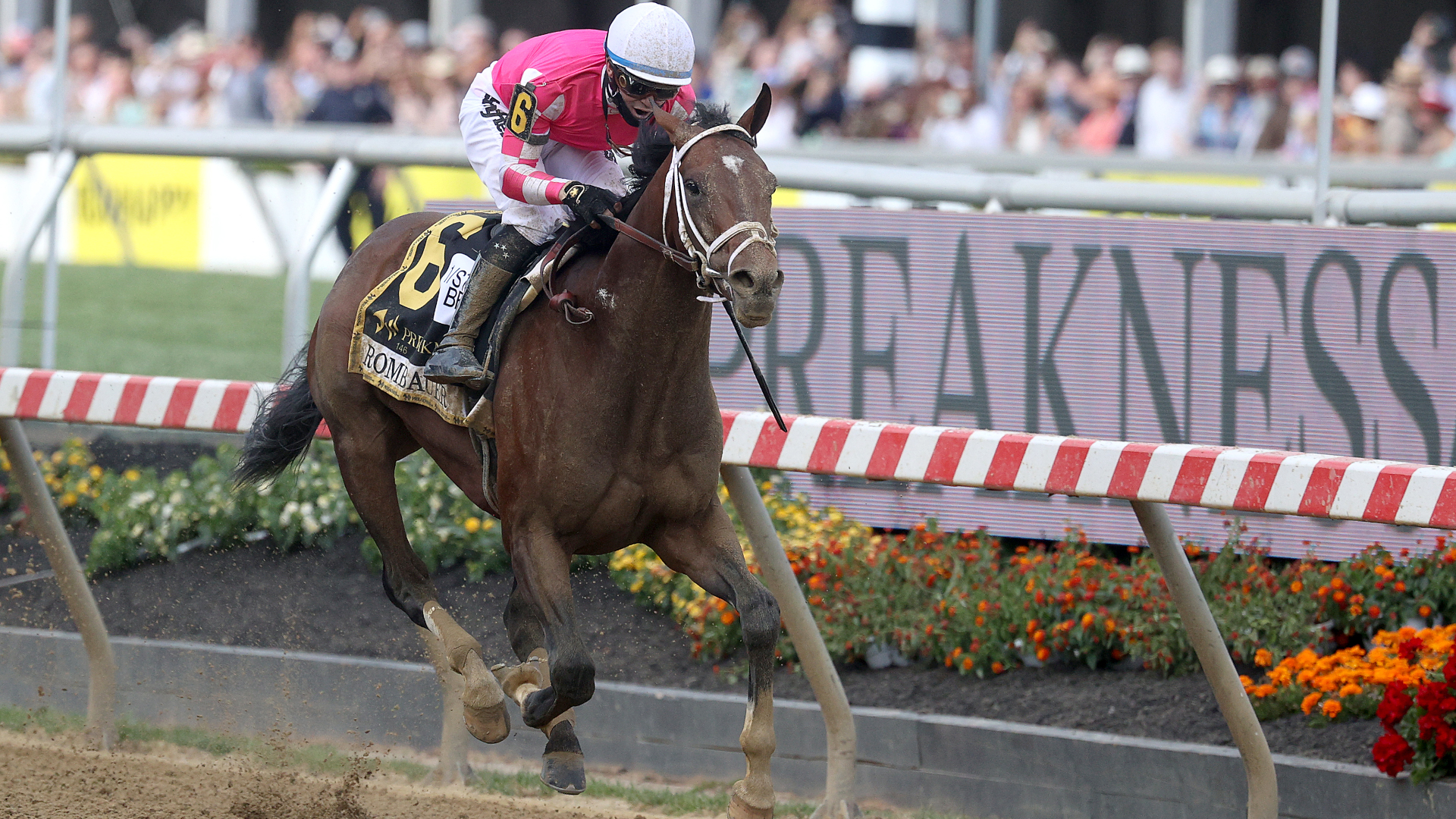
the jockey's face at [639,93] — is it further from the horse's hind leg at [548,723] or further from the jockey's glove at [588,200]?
the horse's hind leg at [548,723]

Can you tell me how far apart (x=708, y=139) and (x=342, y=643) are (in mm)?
3191

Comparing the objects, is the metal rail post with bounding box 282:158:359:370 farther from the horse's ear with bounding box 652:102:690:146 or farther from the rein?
the horse's ear with bounding box 652:102:690:146

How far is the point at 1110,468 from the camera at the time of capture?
4.66m

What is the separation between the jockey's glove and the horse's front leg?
824mm

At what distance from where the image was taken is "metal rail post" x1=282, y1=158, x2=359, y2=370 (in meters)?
7.26

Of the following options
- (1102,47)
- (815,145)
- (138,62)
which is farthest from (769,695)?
(138,62)

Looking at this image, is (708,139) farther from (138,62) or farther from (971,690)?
(138,62)

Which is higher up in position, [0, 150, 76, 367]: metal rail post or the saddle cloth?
the saddle cloth

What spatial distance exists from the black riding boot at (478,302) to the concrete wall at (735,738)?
1.55m

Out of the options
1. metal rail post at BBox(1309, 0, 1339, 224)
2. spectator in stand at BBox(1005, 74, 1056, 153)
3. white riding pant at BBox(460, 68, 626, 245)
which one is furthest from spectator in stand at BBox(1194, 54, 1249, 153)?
white riding pant at BBox(460, 68, 626, 245)

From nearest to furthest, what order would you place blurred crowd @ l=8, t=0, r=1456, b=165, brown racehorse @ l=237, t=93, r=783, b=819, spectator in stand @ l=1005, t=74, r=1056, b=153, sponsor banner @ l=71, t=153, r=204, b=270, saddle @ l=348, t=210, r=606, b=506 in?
1. brown racehorse @ l=237, t=93, r=783, b=819
2. saddle @ l=348, t=210, r=606, b=506
3. blurred crowd @ l=8, t=0, r=1456, b=165
4. spectator in stand @ l=1005, t=74, r=1056, b=153
5. sponsor banner @ l=71, t=153, r=204, b=270

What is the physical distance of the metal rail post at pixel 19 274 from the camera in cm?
750

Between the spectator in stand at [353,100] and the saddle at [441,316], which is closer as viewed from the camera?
the saddle at [441,316]

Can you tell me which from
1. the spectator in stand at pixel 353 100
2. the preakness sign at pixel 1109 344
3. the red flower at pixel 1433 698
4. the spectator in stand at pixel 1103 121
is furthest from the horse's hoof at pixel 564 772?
the spectator in stand at pixel 353 100
